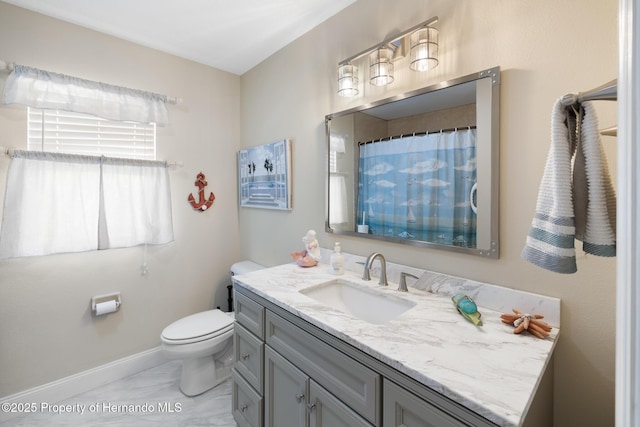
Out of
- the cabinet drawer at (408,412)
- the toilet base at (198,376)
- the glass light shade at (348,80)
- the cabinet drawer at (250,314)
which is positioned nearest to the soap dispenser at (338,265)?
the cabinet drawer at (250,314)

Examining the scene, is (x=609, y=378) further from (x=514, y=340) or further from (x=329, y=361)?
(x=329, y=361)

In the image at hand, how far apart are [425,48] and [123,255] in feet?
7.85

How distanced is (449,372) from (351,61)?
1.58 meters

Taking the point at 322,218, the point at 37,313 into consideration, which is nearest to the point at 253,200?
the point at 322,218

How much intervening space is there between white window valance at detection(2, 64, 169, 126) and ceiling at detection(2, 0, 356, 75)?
1.30 feet

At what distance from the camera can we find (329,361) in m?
1.04

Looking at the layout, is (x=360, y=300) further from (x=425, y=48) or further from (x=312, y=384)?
(x=425, y=48)

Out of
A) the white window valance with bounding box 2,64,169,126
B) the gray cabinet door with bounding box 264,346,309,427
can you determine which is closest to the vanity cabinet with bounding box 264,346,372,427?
the gray cabinet door with bounding box 264,346,309,427

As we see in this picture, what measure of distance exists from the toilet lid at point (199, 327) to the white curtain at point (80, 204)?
0.66 meters

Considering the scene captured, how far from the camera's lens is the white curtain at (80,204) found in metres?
1.70

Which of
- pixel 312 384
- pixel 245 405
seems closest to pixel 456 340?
pixel 312 384

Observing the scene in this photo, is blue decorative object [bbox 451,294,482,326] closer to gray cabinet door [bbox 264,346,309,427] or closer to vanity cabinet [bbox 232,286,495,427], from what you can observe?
vanity cabinet [bbox 232,286,495,427]

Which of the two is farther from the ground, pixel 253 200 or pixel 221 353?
pixel 253 200

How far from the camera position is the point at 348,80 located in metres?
1.62
